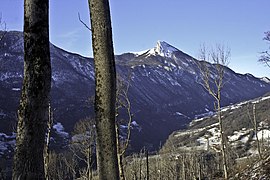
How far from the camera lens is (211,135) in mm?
178375

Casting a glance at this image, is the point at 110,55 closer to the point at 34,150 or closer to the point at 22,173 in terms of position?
the point at 34,150

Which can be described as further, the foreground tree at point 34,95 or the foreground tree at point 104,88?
the foreground tree at point 104,88

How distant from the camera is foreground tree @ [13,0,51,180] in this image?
14.1ft

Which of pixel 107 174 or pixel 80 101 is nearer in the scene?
pixel 107 174

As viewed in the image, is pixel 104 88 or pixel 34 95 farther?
pixel 104 88

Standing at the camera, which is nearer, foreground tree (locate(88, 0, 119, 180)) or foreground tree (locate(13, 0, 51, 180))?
foreground tree (locate(13, 0, 51, 180))

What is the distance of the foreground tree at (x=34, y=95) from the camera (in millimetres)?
4312

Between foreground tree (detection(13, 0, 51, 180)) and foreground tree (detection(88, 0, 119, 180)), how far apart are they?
660mm

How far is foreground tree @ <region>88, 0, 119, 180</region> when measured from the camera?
4.61 metres

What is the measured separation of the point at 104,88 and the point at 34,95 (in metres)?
0.92

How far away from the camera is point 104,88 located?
15.6ft

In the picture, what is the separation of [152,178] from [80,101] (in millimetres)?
97894

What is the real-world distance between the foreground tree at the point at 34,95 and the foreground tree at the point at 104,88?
66 centimetres

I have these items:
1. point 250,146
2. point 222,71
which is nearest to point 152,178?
point 250,146
